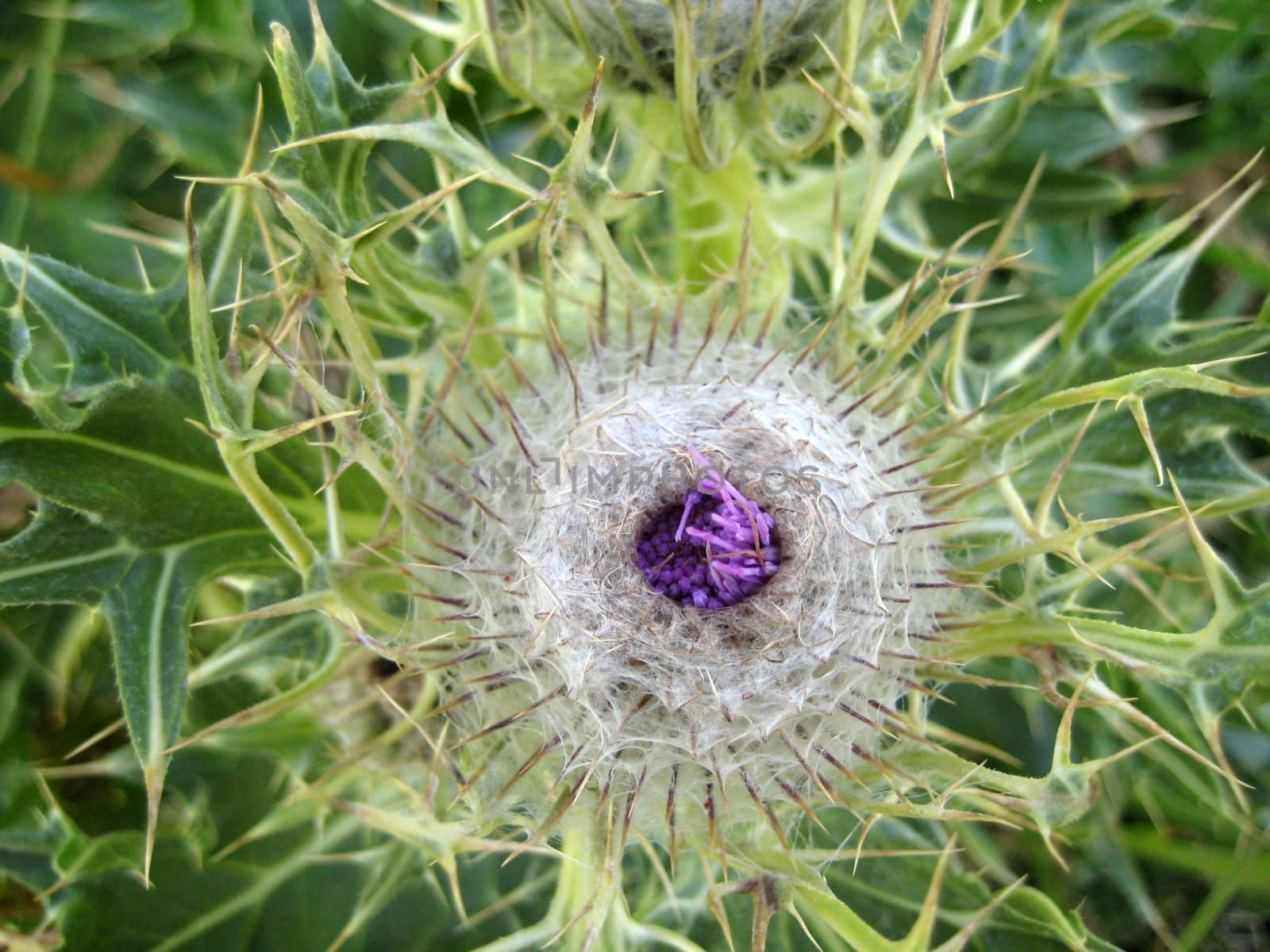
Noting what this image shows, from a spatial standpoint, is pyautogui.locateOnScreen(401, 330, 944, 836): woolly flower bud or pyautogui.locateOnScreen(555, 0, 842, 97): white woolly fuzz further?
pyautogui.locateOnScreen(555, 0, 842, 97): white woolly fuzz

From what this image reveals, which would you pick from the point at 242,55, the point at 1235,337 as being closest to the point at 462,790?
the point at 1235,337

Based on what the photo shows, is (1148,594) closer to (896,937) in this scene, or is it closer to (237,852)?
(896,937)

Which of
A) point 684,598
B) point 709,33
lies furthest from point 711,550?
point 709,33

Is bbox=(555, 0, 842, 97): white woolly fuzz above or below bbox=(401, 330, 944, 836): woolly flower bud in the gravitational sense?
above

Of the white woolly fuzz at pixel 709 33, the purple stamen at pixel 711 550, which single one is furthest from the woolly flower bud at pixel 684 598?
the white woolly fuzz at pixel 709 33

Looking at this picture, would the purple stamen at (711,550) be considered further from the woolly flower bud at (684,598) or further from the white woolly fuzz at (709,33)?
the white woolly fuzz at (709,33)

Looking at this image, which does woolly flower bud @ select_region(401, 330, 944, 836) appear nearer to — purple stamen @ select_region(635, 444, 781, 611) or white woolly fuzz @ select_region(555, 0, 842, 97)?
purple stamen @ select_region(635, 444, 781, 611)

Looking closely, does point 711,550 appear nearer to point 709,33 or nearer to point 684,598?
point 684,598

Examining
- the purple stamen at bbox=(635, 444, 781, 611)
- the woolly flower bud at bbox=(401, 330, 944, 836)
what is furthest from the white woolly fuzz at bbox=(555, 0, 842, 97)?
the purple stamen at bbox=(635, 444, 781, 611)

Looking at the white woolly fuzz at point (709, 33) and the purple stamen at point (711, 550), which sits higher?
the white woolly fuzz at point (709, 33)
